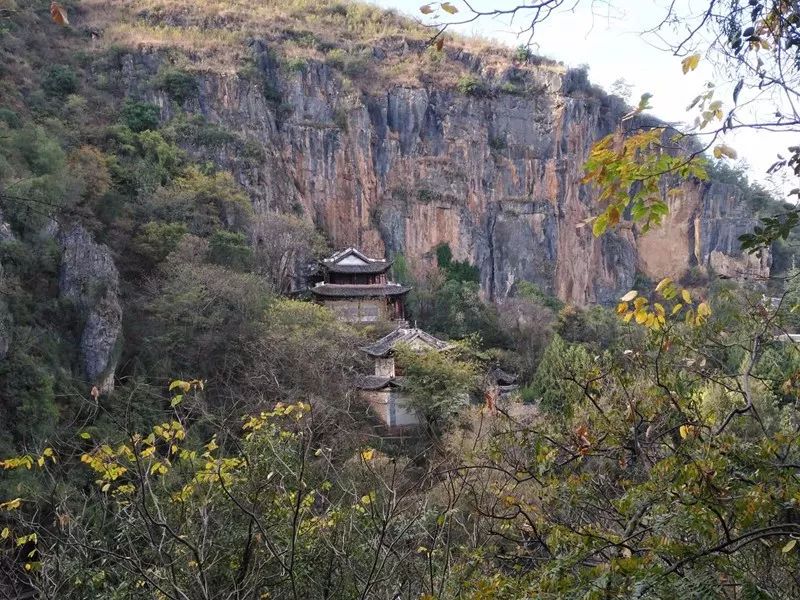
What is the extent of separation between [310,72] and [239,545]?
24.1m

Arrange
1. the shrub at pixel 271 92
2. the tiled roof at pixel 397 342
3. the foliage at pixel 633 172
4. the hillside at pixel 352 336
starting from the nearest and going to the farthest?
1. the foliage at pixel 633 172
2. the hillside at pixel 352 336
3. the tiled roof at pixel 397 342
4. the shrub at pixel 271 92

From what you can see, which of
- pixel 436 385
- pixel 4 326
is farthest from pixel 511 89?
pixel 4 326

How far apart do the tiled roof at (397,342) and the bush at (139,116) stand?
946 cm

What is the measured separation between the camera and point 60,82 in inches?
776

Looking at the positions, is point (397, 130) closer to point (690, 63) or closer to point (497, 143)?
point (497, 143)

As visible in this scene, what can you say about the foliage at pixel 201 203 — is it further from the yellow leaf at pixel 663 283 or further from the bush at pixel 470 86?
the yellow leaf at pixel 663 283

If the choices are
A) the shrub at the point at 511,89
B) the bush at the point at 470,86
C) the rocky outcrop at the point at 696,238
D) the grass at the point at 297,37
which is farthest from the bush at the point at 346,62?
the rocky outcrop at the point at 696,238

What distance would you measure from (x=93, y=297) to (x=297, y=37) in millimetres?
18323

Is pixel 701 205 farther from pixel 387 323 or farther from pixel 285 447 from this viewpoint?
pixel 285 447

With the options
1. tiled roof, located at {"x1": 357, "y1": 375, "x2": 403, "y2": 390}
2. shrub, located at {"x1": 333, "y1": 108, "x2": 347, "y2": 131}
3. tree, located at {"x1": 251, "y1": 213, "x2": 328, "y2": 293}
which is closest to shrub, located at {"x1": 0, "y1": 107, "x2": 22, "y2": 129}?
tree, located at {"x1": 251, "y1": 213, "x2": 328, "y2": 293}

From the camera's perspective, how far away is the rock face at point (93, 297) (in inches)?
459

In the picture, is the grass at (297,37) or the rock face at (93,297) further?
the grass at (297,37)

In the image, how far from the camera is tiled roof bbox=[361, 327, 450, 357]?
1509 centimetres

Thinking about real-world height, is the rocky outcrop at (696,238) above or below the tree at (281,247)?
below
